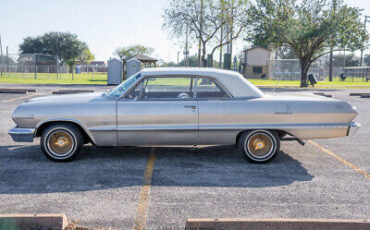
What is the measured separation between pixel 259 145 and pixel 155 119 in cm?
166

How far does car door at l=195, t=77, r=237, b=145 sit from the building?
53.3 m

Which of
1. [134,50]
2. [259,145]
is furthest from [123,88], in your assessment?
[134,50]

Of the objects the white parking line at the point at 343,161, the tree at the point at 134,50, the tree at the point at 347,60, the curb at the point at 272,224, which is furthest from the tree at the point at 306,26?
the tree at the point at 134,50

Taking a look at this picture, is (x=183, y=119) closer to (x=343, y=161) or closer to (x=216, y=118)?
(x=216, y=118)

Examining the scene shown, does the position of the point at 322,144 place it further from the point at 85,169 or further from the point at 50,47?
the point at 50,47

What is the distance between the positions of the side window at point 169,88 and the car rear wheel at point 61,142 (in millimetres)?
1206

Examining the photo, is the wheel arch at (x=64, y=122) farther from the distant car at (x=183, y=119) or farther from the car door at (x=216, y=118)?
the car door at (x=216, y=118)

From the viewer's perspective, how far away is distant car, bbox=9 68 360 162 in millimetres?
5609

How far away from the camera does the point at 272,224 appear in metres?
3.17

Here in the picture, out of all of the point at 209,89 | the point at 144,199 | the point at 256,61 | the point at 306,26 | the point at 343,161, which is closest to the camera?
the point at 144,199

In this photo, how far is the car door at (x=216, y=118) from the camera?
5.63m

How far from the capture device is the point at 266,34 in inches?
1155

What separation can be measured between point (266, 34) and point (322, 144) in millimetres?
23219

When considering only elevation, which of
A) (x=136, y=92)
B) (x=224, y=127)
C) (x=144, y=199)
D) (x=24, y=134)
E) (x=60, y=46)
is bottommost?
(x=144, y=199)
